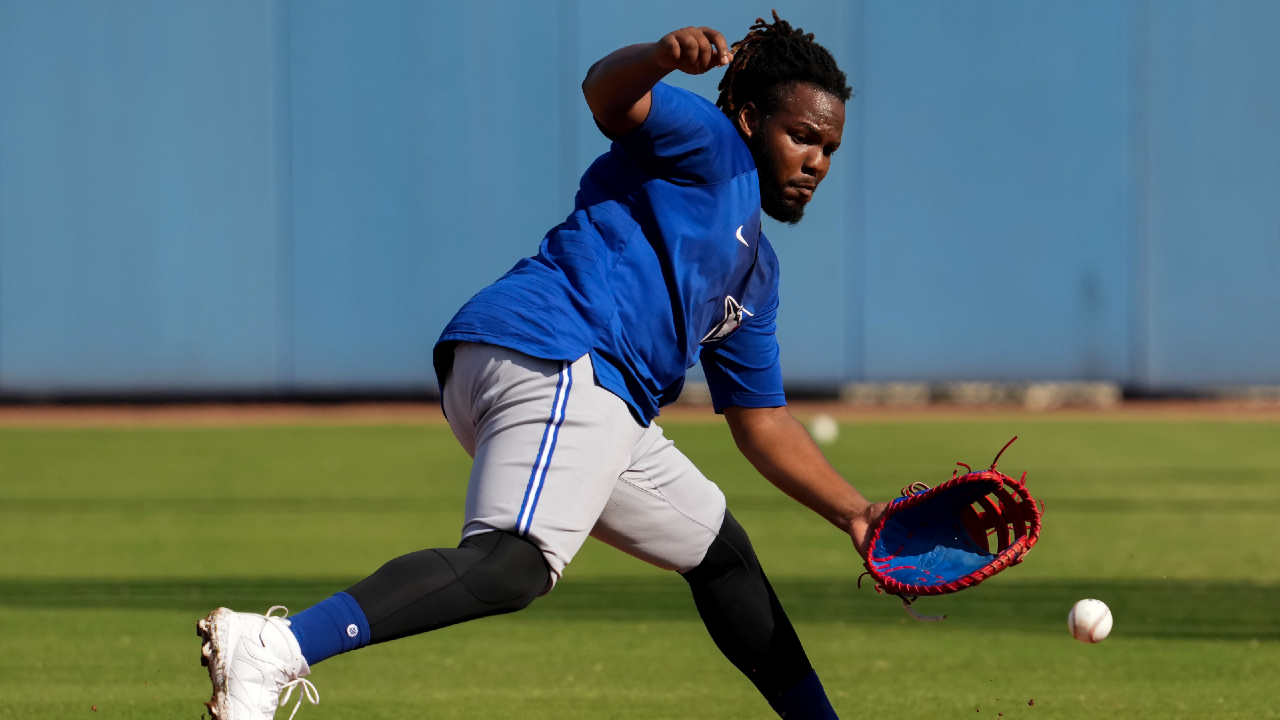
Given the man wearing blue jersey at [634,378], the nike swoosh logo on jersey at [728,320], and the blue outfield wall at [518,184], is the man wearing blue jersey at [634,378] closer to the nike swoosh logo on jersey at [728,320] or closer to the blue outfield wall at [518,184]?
the nike swoosh logo on jersey at [728,320]

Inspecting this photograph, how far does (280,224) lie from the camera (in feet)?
48.4

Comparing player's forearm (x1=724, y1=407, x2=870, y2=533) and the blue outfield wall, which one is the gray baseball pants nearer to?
Result: player's forearm (x1=724, y1=407, x2=870, y2=533)

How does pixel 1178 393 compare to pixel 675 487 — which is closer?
pixel 675 487

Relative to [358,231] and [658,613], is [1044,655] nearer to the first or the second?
[658,613]

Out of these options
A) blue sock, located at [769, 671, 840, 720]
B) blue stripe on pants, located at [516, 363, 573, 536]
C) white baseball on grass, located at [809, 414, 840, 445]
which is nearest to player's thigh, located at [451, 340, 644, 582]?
blue stripe on pants, located at [516, 363, 573, 536]

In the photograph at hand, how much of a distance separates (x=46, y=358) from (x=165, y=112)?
8.86ft

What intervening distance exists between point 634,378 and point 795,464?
2.03 feet

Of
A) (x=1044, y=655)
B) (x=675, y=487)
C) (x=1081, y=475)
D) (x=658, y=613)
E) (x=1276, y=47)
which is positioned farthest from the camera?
(x=1276, y=47)

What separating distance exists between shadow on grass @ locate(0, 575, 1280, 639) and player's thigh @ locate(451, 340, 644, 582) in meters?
2.61

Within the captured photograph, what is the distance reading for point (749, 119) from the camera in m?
3.25

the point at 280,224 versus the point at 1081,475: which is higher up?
the point at 280,224

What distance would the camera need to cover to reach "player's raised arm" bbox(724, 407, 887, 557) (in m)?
3.35

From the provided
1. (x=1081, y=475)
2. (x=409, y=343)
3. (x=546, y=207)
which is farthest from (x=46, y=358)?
(x=1081, y=475)

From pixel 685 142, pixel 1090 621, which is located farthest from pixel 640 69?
pixel 1090 621
